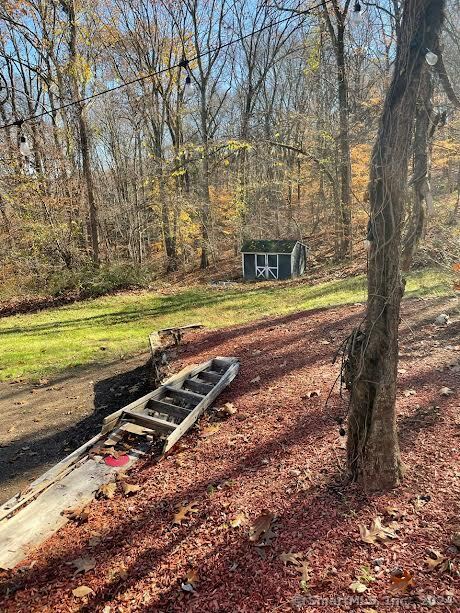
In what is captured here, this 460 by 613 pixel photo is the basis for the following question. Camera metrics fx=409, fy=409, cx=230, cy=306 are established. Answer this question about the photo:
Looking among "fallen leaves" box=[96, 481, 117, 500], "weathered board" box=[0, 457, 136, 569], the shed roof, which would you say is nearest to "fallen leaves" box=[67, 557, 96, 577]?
"weathered board" box=[0, 457, 136, 569]

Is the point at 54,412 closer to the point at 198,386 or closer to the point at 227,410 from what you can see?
the point at 198,386

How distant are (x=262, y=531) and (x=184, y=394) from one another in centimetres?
333

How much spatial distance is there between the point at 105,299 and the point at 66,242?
11.3 feet

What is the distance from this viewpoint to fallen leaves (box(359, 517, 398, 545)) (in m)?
2.98

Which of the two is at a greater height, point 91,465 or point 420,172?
point 420,172

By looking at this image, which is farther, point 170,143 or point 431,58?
point 170,143

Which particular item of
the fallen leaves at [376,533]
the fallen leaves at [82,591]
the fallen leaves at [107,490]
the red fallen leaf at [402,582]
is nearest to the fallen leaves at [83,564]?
the fallen leaves at [82,591]

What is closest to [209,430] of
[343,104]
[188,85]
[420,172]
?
[420,172]

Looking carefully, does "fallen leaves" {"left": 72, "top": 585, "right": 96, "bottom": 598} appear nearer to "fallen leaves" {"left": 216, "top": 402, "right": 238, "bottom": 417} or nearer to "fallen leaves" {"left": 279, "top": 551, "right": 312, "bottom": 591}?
"fallen leaves" {"left": 279, "top": 551, "right": 312, "bottom": 591}

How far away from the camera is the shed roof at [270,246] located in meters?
23.5

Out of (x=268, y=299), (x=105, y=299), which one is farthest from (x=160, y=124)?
(x=268, y=299)

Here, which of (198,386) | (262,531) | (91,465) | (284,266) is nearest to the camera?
(262,531)

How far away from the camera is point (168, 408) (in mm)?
6059

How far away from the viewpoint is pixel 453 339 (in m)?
6.69
